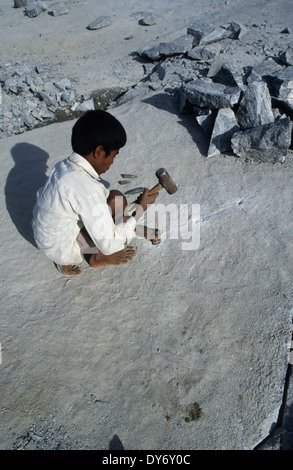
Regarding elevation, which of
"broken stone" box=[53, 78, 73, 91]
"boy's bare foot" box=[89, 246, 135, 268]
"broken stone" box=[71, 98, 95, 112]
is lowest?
"boy's bare foot" box=[89, 246, 135, 268]

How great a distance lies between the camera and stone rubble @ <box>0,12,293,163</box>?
4395 millimetres

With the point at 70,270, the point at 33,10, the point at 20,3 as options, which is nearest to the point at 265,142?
the point at 70,270

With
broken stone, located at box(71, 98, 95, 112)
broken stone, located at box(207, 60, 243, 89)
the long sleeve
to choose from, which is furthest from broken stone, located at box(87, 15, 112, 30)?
the long sleeve

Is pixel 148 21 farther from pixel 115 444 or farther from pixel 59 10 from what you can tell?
pixel 115 444

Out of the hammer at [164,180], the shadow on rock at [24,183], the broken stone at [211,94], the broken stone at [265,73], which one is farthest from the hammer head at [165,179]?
the broken stone at [265,73]

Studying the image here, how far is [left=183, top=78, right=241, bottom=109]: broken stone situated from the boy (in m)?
2.37

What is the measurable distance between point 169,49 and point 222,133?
336cm

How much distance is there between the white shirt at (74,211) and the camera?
267 cm

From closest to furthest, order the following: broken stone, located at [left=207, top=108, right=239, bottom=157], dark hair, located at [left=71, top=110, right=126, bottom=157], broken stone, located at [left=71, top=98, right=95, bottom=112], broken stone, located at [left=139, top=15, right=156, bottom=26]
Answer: dark hair, located at [left=71, top=110, right=126, bottom=157]
broken stone, located at [left=207, top=108, right=239, bottom=157]
broken stone, located at [left=71, top=98, right=95, bottom=112]
broken stone, located at [left=139, top=15, right=156, bottom=26]

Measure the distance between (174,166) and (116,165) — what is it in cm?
73

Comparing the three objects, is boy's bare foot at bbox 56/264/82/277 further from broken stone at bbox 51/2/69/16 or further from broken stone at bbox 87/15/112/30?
broken stone at bbox 51/2/69/16

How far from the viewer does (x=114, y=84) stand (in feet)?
21.9

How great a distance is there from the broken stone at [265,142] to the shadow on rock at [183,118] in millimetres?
486

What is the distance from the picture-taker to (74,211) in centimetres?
277
